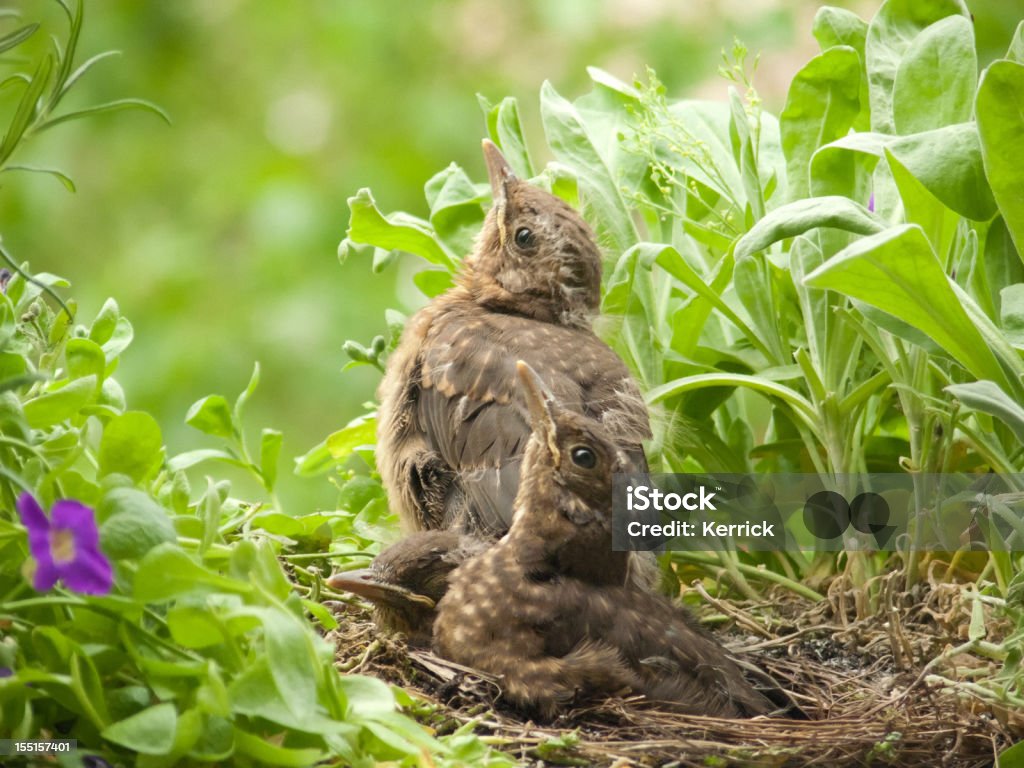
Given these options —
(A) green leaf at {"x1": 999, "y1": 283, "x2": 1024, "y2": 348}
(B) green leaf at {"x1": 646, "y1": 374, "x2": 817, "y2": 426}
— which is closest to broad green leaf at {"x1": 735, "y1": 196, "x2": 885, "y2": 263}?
(A) green leaf at {"x1": 999, "y1": 283, "x2": 1024, "y2": 348}

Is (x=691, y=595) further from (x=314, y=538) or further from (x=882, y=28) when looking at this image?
(x=882, y=28)

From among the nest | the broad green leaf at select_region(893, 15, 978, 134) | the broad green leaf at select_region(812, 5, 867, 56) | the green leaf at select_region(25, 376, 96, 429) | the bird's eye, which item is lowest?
the nest

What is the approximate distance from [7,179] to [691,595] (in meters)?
3.11

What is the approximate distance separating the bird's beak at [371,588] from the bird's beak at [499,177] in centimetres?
74

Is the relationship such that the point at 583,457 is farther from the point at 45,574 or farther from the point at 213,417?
the point at 45,574

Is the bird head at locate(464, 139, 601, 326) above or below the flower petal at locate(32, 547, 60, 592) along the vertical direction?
above

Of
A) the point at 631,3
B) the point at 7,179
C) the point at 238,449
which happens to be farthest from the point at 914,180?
the point at 7,179

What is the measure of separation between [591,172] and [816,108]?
456mm

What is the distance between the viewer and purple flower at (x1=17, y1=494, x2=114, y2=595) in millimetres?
1042

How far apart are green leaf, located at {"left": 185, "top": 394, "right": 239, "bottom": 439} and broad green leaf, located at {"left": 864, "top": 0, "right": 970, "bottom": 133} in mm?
1181

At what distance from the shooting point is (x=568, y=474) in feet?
5.70

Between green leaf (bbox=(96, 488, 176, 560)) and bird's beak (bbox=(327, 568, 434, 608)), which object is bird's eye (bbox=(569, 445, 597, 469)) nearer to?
bird's beak (bbox=(327, 568, 434, 608))

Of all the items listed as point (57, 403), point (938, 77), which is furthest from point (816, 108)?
point (57, 403)

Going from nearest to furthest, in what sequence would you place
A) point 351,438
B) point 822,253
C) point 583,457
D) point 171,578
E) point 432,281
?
1. point 171,578
2. point 583,457
3. point 822,253
4. point 351,438
5. point 432,281
